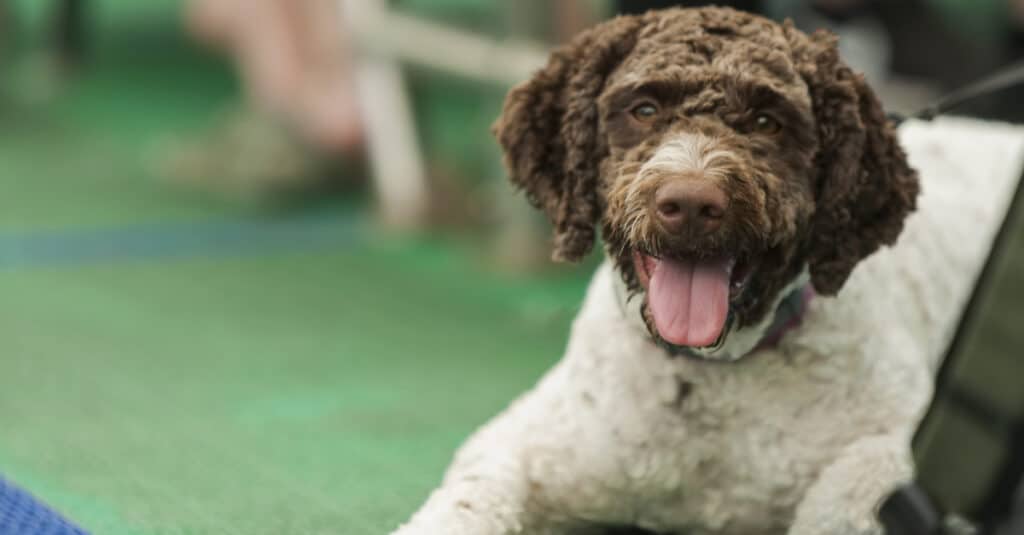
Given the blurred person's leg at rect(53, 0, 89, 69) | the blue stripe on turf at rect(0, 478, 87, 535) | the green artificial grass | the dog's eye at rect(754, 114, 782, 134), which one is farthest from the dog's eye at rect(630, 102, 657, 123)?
the blurred person's leg at rect(53, 0, 89, 69)

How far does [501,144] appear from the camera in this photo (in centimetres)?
280

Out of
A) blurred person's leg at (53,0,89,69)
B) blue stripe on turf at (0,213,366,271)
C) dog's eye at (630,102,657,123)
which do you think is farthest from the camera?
blurred person's leg at (53,0,89,69)

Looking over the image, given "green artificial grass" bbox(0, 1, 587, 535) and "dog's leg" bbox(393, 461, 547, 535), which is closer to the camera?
"dog's leg" bbox(393, 461, 547, 535)

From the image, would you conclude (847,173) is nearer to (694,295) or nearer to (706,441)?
Answer: (694,295)

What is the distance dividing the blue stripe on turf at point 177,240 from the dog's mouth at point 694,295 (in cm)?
351

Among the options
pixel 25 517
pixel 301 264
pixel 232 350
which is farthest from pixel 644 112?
pixel 301 264

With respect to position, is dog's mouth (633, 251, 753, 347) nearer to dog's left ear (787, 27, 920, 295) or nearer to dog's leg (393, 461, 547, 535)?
dog's left ear (787, 27, 920, 295)

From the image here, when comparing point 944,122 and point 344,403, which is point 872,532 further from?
point 344,403

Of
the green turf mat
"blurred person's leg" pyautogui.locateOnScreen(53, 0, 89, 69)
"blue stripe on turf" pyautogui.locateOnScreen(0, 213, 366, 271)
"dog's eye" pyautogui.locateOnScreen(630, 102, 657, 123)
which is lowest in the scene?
the green turf mat

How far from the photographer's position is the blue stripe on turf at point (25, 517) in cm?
236

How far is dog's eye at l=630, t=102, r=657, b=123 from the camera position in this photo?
2577 mm

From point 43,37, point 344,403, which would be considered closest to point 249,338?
Result: point 344,403

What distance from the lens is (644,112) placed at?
2584 mm

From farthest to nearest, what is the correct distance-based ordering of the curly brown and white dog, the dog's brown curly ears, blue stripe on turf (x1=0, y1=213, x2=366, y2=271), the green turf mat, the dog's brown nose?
blue stripe on turf (x1=0, y1=213, x2=366, y2=271) → the green turf mat → the dog's brown curly ears → the curly brown and white dog → the dog's brown nose
